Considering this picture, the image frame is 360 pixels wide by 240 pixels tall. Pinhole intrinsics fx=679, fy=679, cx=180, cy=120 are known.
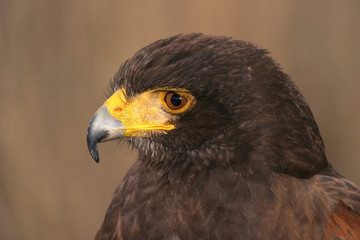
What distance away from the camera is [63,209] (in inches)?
183

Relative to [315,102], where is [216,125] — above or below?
above

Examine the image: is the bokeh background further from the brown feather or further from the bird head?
the brown feather

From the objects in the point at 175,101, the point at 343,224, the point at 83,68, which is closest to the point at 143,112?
the point at 175,101

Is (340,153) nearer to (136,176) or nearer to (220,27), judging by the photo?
(220,27)

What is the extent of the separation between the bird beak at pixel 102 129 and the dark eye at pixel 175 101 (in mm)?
211

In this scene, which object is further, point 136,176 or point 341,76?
point 341,76

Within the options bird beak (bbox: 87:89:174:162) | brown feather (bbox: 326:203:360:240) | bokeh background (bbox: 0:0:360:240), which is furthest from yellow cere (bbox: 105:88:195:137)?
bokeh background (bbox: 0:0:360:240)

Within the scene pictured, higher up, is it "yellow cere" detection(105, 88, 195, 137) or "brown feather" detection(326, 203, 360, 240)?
"yellow cere" detection(105, 88, 195, 137)

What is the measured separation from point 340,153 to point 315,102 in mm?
476

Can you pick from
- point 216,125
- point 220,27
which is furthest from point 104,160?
point 216,125

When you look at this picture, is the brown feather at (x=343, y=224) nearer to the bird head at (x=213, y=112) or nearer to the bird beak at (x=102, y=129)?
the bird head at (x=213, y=112)

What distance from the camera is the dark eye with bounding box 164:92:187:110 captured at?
8.20 ft

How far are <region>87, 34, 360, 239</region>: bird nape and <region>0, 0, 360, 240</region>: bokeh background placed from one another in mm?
1790

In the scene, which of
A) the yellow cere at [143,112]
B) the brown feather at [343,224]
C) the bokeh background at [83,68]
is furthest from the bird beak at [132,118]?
the bokeh background at [83,68]
